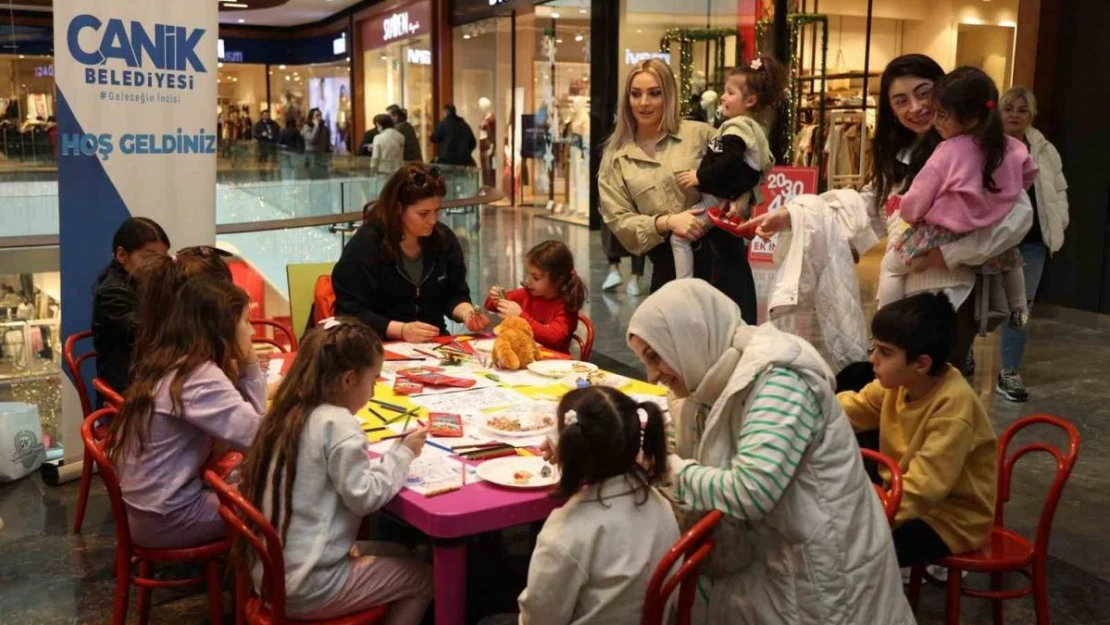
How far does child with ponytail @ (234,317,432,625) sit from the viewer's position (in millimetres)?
2250

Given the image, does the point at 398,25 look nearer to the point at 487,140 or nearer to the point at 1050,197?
the point at 487,140

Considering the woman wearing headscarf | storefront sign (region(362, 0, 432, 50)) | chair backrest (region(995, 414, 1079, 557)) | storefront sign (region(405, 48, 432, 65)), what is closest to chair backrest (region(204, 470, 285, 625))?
the woman wearing headscarf

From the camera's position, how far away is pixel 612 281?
929 cm

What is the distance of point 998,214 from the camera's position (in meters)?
3.35

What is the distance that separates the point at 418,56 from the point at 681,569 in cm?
1714

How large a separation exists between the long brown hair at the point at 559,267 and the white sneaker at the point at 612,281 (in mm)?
5046

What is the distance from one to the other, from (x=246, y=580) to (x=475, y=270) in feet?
16.6

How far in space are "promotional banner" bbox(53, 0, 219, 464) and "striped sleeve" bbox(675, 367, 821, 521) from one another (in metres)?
3.19

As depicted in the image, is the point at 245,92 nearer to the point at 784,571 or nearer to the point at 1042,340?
the point at 1042,340

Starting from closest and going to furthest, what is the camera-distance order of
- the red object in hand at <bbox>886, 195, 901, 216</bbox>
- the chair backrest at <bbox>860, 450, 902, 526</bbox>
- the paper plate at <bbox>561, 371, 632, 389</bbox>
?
the chair backrest at <bbox>860, 450, 902, 526</bbox> < the paper plate at <bbox>561, 371, 632, 389</bbox> < the red object in hand at <bbox>886, 195, 901, 216</bbox>

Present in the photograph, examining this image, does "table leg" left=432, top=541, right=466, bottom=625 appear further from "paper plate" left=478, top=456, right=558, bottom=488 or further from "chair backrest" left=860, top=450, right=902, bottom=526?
"chair backrest" left=860, top=450, right=902, bottom=526

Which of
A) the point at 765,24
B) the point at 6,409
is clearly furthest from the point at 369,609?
the point at 765,24

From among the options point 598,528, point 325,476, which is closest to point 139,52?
point 325,476

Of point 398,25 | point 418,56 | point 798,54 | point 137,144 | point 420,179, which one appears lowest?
point 420,179
